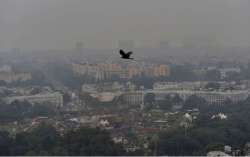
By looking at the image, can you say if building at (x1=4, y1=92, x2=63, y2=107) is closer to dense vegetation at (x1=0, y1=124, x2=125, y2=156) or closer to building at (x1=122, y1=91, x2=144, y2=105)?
building at (x1=122, y1=91, x2=144, y2=105)

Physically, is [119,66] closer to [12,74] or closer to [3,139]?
[12,74]

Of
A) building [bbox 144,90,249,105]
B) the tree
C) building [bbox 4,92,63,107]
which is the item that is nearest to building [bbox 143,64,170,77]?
building [bbox 144,90,249,105]

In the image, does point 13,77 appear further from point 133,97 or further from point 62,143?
point 62,143

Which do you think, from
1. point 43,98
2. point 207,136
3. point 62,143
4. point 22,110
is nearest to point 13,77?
point 43,98

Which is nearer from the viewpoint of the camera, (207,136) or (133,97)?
(207,136)

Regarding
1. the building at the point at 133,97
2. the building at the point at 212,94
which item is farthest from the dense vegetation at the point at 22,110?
the building at the point at 212,94

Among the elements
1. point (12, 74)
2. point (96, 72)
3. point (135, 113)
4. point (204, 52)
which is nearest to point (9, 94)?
point (12, 74)

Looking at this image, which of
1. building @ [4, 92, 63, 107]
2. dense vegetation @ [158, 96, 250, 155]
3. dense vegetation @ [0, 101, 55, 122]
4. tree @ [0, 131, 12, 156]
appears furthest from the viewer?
building @ [4, 92, 63, 107]

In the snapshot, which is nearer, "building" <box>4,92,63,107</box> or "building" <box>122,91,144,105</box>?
"building" <box>4,92,63,107</box>
